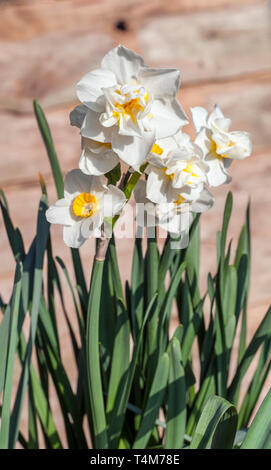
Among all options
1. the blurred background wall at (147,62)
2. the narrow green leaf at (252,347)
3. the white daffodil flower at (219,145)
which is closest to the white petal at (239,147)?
the white daffodil flower at (219,145)

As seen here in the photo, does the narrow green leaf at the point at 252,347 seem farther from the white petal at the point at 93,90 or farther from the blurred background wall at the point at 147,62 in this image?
the blurred background wall at the point at 147,62

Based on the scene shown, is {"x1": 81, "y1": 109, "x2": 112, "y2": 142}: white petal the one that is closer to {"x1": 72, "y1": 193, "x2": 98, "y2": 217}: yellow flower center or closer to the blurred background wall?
{"x1": 72, "y1": 193, "x2": 98, "y2": 217}: yellow flower center

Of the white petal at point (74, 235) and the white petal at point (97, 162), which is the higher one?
the white petal at point (97, 162)

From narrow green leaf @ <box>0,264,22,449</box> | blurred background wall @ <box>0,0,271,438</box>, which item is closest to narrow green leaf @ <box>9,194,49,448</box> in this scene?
narrow green leaf @ <box>0,264,22,449</box>

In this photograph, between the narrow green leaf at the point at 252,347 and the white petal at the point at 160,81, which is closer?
the white petal at the point at 160,81

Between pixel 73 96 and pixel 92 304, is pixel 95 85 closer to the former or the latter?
pixel 92 304

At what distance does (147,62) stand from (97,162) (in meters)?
0.96

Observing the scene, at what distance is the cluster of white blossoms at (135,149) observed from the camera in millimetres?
241

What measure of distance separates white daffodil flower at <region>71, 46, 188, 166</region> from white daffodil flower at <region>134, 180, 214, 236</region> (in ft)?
0.17

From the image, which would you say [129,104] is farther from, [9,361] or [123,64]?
[9,361]

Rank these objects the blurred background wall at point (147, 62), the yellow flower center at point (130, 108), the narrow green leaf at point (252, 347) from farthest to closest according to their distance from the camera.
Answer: the blurred background wall at point (147, 62) < the narrow green leaf at point (252, 347) < the yellow flower center at point (130, 108)

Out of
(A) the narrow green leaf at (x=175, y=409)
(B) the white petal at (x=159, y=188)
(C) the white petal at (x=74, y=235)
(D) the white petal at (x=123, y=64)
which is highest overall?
(D) the white petal at (x=123, y=64)

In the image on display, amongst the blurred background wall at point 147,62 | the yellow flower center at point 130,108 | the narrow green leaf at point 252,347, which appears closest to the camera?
the yellow flower center at point 130,108

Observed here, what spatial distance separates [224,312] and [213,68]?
36.8 inches
